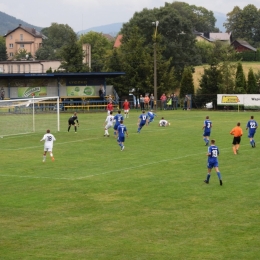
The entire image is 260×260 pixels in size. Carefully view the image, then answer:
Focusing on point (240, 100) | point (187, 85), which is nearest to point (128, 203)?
point (240, 100)

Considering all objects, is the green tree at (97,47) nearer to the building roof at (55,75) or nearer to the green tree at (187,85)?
the green tree at (187,85)

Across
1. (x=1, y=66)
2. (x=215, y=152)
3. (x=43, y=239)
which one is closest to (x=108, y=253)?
(x=43, y=239)

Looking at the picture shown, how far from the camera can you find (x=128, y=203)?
22297 millimetres

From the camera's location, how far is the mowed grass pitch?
16984 mm

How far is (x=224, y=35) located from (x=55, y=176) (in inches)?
6471

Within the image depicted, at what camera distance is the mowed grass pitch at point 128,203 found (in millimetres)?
16984

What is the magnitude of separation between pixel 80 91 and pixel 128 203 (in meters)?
53.8

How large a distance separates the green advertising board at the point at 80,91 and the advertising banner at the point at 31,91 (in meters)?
2.99

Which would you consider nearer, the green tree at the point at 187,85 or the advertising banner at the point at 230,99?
the advertising banner at the point at 230,99

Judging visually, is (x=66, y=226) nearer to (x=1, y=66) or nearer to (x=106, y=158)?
(x=106, y=158)

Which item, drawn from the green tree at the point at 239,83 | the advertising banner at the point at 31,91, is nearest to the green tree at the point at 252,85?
the green tree at the point at 239,83

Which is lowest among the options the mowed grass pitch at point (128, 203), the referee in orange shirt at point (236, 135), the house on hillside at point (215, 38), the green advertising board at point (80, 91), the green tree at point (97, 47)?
the mowed grass pitch at point (128, 203)

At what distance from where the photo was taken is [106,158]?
33.2 metres

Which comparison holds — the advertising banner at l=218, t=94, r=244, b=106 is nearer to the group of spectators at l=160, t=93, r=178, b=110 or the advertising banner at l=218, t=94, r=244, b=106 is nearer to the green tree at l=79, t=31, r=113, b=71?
the group of spectators at l=160, t=93, r=178, b=110
